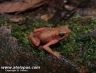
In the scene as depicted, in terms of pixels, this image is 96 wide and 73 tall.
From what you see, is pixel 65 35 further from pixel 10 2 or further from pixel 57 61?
pixel 10 2

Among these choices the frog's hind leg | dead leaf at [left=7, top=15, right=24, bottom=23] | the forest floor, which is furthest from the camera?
dead leaf at [left=7, top=15, right=24, bottom=23]

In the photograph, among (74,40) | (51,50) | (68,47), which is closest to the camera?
(51,50)

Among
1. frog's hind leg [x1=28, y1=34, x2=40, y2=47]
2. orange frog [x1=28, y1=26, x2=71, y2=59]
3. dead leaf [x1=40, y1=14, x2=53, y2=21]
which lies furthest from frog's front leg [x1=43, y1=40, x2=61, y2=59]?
dead leaf [x1=40, y1=14, x2=53, y2=21]

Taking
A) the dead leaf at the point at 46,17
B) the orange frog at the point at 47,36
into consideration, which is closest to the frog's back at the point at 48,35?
A: the orange frog at the point at 47,36

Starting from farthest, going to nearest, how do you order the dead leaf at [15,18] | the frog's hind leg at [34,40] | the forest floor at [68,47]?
the dead leaf at [15,18] → the frog's hind leg at [34,40] → the forest floor at [68,47]

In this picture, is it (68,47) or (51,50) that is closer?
(51,50)

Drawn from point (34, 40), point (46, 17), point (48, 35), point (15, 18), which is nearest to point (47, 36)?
point (48, 35)

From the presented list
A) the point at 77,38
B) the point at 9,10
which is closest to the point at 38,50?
the point at 77,38

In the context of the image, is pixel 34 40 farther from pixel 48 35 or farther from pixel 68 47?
pixel 68 47

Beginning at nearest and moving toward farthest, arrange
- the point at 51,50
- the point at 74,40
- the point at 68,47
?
1. the point at 51,50
2. the point at 68,47
3. the point at 74,40

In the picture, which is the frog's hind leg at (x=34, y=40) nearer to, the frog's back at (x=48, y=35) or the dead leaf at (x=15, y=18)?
the frog's back at (x=48, y=35)

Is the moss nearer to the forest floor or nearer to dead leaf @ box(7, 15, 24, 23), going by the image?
the forest floor
